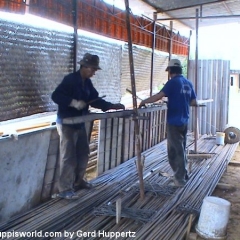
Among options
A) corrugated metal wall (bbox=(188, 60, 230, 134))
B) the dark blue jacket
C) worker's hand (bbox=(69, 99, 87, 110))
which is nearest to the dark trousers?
the dark blue jacket

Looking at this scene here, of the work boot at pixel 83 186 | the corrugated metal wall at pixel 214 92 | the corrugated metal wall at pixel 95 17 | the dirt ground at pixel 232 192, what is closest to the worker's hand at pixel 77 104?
the corrugated metal wall at pixel 95 17

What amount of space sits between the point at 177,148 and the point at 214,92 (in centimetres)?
536

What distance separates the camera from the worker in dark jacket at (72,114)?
377cm

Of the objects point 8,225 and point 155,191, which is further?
point 155,191

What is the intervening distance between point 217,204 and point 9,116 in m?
2.34

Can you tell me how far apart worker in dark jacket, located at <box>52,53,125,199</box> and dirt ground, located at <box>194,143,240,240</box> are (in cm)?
169

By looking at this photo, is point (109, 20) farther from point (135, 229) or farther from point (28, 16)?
point (135, 229)

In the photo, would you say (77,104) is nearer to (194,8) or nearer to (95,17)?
(95,17)

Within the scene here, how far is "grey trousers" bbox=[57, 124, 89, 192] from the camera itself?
12.9 ft

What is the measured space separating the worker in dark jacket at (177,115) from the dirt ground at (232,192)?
74 centimetres

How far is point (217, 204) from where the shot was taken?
11.1 feet

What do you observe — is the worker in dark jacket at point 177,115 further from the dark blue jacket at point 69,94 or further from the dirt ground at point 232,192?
the dark blue jacket at point 69,94

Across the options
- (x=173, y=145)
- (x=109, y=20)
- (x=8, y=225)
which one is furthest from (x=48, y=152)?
(x=109, y=20)

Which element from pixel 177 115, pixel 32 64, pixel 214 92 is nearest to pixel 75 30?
pixel 32 64
